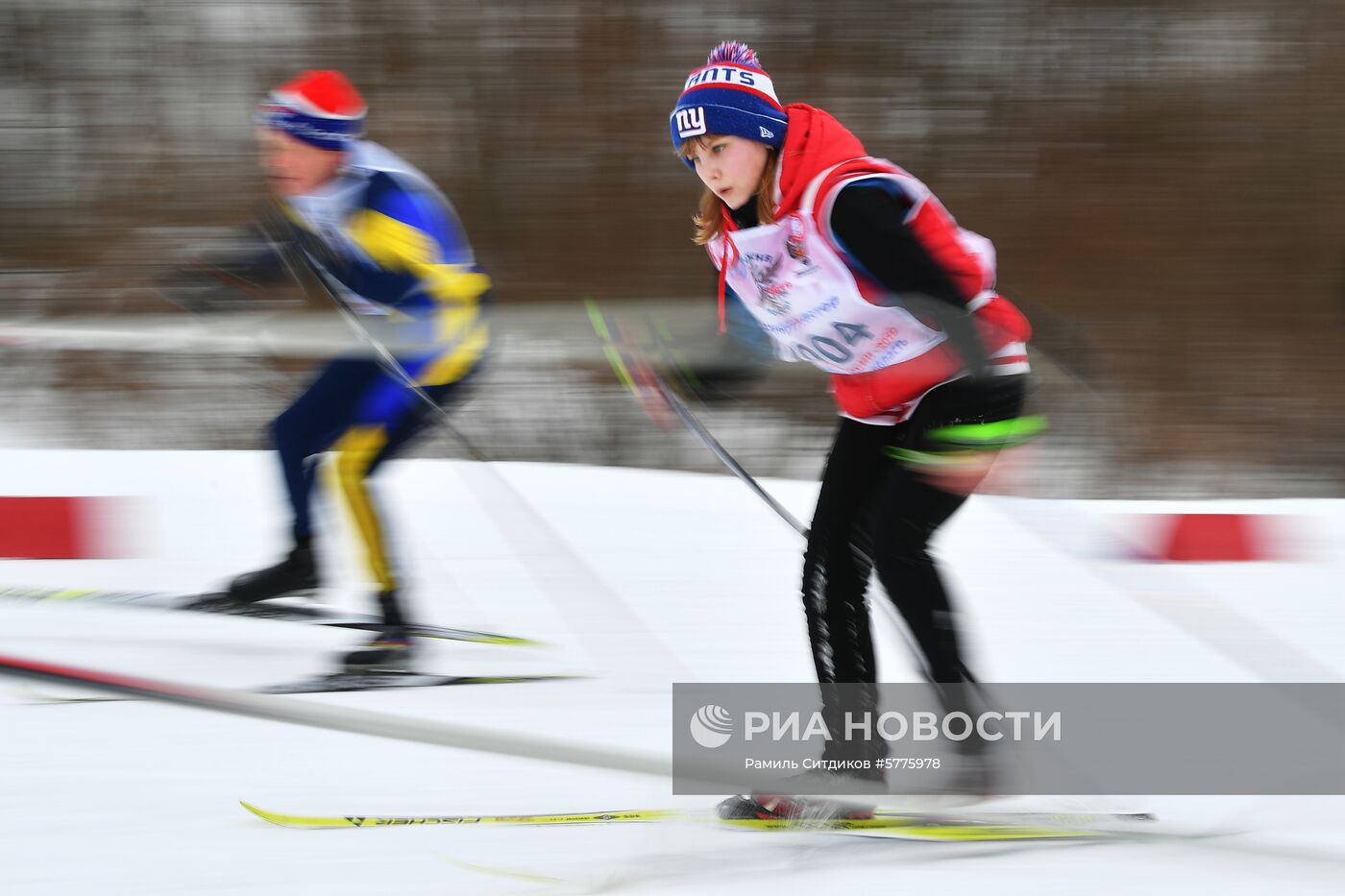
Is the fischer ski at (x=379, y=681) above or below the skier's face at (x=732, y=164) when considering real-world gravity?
below

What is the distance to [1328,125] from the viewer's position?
659cm

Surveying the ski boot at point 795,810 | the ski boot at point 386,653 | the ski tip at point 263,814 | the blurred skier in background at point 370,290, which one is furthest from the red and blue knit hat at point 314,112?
the ski boot at point 795,810

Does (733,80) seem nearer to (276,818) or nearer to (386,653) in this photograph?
(276,818)

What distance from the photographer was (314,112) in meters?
2.86

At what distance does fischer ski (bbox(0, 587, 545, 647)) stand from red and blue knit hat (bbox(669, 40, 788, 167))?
60.6 inches

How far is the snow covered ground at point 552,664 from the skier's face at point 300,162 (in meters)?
0.81

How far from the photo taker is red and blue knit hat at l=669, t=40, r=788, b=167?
1.95 metres

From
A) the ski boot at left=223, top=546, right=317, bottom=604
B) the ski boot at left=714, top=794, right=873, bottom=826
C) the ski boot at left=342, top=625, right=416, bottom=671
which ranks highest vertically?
the ski boot at left=223, top=546, right=317, bottom=604

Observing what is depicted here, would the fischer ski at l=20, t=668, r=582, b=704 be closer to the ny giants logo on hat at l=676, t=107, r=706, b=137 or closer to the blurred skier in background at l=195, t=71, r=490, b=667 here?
the blurred skier in background at l=195, t=71, r=490, b=667

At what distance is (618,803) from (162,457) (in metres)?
3.36

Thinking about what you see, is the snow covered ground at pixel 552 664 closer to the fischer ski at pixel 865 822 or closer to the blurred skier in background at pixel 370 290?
the fischer ski at pixel 865 822

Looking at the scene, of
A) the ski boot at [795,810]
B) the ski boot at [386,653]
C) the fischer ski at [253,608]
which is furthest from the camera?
the fischer ski at [253,608]

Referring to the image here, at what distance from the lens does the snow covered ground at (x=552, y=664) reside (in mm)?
1942

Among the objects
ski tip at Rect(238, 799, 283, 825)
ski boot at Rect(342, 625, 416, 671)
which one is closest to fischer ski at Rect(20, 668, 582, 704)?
ski boot at Rect(342, 625, 416, 671)
